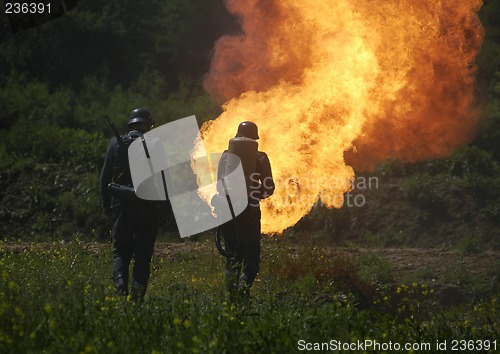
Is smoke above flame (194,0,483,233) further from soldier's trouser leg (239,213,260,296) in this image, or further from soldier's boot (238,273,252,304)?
soldier's boot (238,273,252,304)

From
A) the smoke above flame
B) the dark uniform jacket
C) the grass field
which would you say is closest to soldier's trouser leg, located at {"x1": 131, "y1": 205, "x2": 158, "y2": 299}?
the dark uniform jacket

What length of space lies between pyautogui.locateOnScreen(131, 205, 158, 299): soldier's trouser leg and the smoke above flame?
210 cm

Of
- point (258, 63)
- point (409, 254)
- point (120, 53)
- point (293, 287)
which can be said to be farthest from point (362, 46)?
point (120, 53)

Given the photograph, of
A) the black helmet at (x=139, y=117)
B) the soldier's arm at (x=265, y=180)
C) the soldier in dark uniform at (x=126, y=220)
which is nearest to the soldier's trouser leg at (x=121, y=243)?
the soldier in dark uniform at (x=126, y=220)

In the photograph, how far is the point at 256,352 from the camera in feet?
23.0

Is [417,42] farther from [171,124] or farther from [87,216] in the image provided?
[171,124]

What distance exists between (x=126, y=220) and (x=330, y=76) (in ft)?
12.6

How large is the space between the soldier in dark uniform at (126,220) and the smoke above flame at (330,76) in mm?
2163

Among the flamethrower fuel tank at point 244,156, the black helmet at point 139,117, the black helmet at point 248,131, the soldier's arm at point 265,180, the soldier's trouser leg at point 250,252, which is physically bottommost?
the soldier's trouser leg at point 250,252

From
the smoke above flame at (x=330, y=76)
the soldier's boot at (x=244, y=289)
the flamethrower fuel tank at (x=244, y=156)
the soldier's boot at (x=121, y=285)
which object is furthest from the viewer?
the smoke above flame at (x=330, y=76)

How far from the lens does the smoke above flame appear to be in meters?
11.9

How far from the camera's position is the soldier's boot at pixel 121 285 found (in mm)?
9836

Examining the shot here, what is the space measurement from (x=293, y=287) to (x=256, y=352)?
4.15 meters

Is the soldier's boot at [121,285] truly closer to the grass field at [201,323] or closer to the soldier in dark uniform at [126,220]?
the soldier in dark uniform at [126,220]
